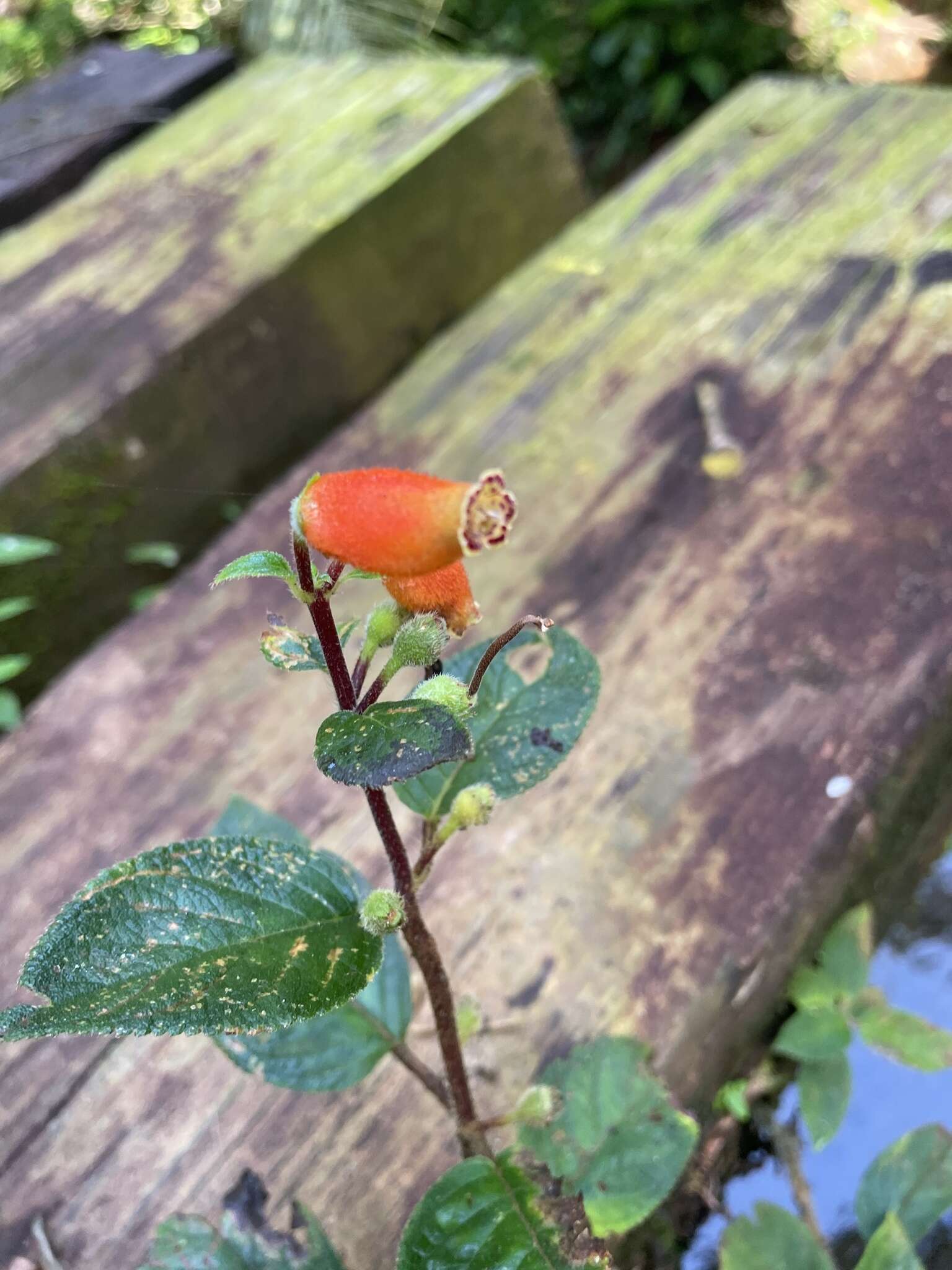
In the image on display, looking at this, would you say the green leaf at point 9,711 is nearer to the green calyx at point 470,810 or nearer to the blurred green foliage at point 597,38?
the green calyx at point 470,810

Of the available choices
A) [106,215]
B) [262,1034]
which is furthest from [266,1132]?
[106,215]

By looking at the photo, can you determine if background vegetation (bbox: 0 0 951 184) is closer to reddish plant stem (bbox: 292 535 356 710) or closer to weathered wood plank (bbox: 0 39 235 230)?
weathered wood plank (bbox: 0 39 235 230)

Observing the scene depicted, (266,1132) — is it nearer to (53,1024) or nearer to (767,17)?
(53,1024)

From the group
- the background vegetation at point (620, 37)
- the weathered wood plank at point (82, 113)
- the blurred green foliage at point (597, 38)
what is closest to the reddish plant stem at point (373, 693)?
the weathered wood plank at point (82, 113)

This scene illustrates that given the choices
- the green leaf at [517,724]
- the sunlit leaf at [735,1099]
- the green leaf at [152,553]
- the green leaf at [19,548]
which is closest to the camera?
the green leaf at [517,724]

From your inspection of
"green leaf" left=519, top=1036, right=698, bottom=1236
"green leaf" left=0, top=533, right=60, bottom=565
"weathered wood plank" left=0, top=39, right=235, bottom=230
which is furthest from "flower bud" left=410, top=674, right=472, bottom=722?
"weathered wood plank" left=0, top=39, right=235, bottom=230

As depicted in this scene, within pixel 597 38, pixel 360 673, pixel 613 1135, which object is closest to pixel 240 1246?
pixel 613 1135
